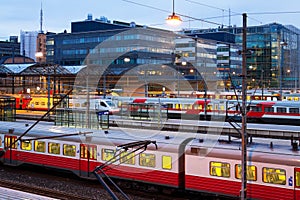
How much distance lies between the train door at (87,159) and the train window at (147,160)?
2082 millimetres

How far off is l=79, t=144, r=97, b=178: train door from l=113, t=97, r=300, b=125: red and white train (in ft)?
41.1

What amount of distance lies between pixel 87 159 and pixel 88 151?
1.03ft

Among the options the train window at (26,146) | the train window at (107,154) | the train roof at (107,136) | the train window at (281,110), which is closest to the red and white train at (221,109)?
the train window at (281,110)

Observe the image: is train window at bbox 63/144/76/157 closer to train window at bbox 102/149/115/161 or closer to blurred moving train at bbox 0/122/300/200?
blurred moving train at bbox 0/122/300/200

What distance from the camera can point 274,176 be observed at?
11141 mm

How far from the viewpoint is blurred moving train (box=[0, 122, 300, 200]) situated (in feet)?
36.5

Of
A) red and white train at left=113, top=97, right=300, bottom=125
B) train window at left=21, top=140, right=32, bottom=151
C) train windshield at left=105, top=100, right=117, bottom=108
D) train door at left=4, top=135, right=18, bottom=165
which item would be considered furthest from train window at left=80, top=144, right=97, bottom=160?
train windshield at left=105, top=100, right=117, bottom=108

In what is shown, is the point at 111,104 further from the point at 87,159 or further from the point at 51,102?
the point at 87,159

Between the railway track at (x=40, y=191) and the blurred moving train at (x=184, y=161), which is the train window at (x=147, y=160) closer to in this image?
the blurred moving train at (x=184, y=161)

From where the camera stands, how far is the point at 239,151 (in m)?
11.9

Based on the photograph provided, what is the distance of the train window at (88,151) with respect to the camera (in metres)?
14.7

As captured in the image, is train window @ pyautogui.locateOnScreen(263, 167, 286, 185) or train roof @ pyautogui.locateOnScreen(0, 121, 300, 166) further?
train roof @ pyautogui.locateOnScreen(0, 121, 300, 166)

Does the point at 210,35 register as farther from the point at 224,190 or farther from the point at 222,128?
the point at 224,190

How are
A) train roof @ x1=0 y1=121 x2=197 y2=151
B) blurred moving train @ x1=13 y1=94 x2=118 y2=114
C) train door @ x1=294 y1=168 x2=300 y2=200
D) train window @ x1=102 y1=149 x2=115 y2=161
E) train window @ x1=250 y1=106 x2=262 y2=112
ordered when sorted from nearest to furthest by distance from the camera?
train door @ x1=294 y1=168 x2=300 y2=200 < train roof @ x1=0 y1=121 x2=197 y2=151 < train window @ x1=102 y1=149 x2=115 y2=161 < train window @ x1=250 y1=106 x2=262 y2=112 < blurred moving train @ x1=13 y1=94 x2=118 y2=114
